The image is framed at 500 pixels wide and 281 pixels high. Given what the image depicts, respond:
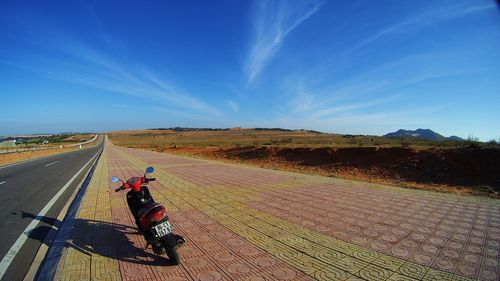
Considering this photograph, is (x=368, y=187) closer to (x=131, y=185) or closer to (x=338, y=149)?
(x=131, y=185)

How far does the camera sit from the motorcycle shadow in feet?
13.3

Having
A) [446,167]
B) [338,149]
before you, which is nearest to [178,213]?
[446,167]

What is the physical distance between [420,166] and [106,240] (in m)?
13.5

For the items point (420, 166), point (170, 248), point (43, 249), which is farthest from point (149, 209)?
point (420, 166)

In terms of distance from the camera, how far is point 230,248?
431cm

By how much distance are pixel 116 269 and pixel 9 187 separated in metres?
9.81

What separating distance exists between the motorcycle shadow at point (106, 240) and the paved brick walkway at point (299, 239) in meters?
0.02

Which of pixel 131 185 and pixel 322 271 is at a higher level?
pixel 131 185

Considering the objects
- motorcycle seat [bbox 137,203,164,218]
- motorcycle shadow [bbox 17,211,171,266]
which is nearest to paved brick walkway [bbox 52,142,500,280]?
motorcycle shadow [bbox 17,211,171,266]

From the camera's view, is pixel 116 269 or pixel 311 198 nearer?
pixel 116 269

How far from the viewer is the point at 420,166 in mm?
13391

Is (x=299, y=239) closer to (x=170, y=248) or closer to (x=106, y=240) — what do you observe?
(x=170, y=248)

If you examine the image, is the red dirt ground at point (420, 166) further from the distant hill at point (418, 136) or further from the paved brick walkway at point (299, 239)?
the distant hill at point (418, 136)

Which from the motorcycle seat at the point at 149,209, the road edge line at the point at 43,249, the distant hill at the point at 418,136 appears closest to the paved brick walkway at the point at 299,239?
the road edge line at the point at 43,249
